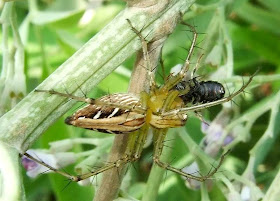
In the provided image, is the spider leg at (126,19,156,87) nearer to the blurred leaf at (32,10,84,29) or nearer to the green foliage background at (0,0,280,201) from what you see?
the green foliage background at (0,0,280,201)

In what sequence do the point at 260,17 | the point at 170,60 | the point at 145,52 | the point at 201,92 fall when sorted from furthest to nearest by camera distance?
the point at 260,17 → the point at 170,60 → the point at 201,92 → the point at 145,52

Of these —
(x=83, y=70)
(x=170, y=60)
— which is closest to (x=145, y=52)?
(x=83, y=70)

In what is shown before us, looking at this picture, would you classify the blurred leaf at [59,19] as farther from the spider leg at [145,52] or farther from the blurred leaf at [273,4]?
the spider leg at [145,52]

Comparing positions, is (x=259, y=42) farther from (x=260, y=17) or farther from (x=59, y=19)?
(x=59, y=19)

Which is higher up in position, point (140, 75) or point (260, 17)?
point (260, 17)

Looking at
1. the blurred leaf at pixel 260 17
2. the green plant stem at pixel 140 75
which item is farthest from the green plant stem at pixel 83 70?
the blurred leaf at pixel 260 17

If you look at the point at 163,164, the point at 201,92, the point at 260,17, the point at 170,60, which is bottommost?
the point at 163,164
